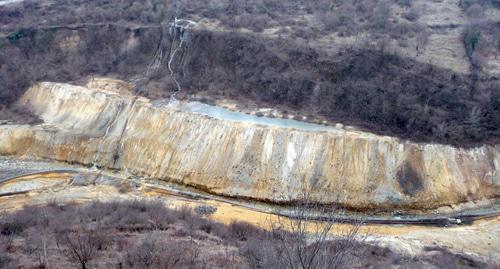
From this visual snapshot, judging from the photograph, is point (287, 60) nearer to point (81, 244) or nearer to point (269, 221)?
point (269, 221)

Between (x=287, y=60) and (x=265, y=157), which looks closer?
(x=265, y=157)

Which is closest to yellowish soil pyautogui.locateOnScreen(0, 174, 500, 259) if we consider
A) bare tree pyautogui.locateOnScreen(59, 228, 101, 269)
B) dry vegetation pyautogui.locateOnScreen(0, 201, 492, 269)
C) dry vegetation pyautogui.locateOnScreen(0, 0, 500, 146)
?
→ dry vegetation pyautogui.locateOnScreen(0, 201, 492, 269)

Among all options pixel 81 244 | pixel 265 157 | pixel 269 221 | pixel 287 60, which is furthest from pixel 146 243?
pixel 287 60

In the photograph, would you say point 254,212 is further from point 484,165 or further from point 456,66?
point 456,66

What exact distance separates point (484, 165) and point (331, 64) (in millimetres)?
13949

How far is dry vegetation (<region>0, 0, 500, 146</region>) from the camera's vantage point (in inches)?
1377

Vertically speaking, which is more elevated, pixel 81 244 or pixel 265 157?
pixel 81 244

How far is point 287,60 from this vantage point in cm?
3997

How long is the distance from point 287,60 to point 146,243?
24.1 metres

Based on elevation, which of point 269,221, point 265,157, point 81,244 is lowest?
point 269,221

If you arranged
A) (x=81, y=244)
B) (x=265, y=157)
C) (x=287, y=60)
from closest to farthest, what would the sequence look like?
(x=81, y=244), (x=265, y=157), (x=287, y=60)

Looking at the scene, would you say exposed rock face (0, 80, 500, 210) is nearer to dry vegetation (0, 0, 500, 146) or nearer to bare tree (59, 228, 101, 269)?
dry vegetation (0, 0, 500, 146)

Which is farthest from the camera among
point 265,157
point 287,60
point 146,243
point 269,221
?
point 287,60

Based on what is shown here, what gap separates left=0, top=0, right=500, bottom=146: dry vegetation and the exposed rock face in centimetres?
252
